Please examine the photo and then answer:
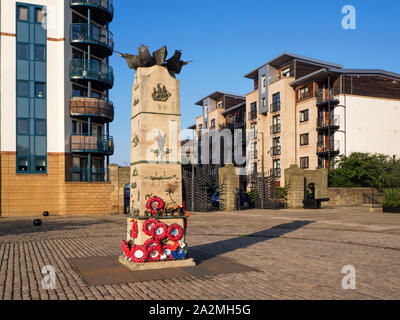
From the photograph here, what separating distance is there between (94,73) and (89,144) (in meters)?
5.66

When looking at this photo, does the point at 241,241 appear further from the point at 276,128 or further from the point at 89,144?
the point at 276,128

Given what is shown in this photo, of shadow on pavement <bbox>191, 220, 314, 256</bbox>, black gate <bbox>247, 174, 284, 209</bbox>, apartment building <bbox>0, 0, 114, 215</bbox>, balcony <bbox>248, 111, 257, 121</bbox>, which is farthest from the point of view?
balcony <bbox>248, 111, 257, 121</bbox>

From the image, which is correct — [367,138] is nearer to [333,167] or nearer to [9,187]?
[333,167]

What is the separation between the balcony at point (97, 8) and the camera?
30.8 metres

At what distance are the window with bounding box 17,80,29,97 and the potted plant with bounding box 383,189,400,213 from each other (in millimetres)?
26385

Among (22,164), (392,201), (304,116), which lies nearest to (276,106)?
(304,116)

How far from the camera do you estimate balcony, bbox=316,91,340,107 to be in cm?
4184

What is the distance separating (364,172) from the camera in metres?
36.4

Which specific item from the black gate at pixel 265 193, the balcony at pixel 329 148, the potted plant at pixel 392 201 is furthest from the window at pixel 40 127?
the balcony at pixel 329 148

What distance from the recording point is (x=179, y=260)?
9.05 metres

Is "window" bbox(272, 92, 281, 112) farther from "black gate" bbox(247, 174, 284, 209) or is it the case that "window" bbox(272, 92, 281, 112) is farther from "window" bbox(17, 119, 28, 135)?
"window" bbox(17, 119, 28, 135)

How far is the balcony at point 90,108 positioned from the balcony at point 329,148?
75.6 ft

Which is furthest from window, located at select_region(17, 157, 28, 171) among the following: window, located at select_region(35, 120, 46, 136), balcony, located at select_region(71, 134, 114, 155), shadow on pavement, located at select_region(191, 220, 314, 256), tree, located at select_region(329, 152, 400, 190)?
tree, located at select_region(329, 152, 400, 190)

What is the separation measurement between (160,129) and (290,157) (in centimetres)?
3965
